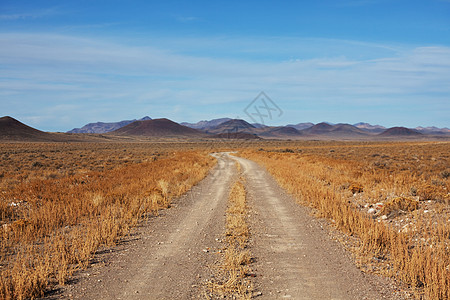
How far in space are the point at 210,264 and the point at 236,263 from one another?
22.4 inches

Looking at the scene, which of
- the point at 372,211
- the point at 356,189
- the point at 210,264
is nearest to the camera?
the point at 210,264

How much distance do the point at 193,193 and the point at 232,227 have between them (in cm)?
708

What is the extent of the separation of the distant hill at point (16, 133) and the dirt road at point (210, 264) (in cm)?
14211

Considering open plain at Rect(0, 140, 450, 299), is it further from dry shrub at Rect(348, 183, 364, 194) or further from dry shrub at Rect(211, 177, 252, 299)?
dry shrub at Rect(348, 183, 364, 194)

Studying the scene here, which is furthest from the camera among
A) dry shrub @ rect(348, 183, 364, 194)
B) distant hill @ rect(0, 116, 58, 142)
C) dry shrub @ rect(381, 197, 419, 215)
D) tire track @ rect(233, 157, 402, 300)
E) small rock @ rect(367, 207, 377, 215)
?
distant hill @ rect(0, 116, 58, 142)

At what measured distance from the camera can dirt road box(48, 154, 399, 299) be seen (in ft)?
16.7

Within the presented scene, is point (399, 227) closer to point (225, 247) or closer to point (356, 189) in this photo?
point (225, 247)

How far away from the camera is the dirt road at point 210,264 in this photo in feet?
16.7


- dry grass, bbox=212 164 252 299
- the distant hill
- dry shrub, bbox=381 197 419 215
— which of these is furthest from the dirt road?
the distant hill

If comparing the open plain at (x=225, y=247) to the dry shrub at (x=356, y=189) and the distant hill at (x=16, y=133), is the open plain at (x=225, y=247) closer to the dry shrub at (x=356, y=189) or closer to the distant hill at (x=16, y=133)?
the dry shrub at (x=356, y=189)

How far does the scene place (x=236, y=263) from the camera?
6215 millimetres

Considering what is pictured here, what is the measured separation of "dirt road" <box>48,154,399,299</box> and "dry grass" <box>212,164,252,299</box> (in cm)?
23

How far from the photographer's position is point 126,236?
8.34 meters

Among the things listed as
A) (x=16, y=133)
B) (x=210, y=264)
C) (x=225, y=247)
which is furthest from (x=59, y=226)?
(x=16, y=133)
